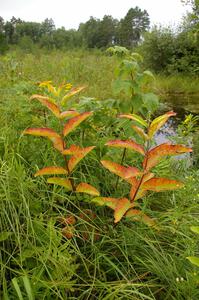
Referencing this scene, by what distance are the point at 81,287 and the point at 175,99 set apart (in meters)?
7.92

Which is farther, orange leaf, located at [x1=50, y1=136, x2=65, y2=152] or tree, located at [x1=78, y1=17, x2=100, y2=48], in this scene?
tree, located at [x1=78, y1=17, x2=100, y2=48]

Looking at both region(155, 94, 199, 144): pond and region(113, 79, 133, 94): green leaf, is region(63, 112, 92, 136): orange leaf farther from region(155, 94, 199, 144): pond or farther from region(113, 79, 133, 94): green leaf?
region(155, 94, 199, 144): pond

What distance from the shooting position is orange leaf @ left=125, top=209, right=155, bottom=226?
1.55m

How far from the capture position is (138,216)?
1.59 m

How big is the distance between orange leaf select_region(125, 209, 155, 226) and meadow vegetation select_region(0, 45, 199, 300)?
50 mm

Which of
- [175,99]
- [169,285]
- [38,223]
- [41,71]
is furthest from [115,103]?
[175,99]

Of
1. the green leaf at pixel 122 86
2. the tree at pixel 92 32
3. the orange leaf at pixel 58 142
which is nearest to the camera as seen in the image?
the orange leaf at pixel 58 142

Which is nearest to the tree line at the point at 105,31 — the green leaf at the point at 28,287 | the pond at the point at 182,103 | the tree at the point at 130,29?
the tree at the point at 130,29

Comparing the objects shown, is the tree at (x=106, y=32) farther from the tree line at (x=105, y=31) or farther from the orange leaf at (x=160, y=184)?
the orange leaf at (x=160, y=184)

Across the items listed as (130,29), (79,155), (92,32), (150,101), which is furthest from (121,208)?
(92,32)

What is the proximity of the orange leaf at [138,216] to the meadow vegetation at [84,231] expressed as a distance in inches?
2.0

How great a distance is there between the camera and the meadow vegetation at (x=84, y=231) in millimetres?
1327

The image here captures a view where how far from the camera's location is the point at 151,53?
12.5 metres

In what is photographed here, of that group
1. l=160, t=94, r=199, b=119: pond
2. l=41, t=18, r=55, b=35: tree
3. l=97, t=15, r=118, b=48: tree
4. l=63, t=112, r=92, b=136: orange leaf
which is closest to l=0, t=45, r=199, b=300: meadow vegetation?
l=63, t=112, r=92, b=136: orange leaf
